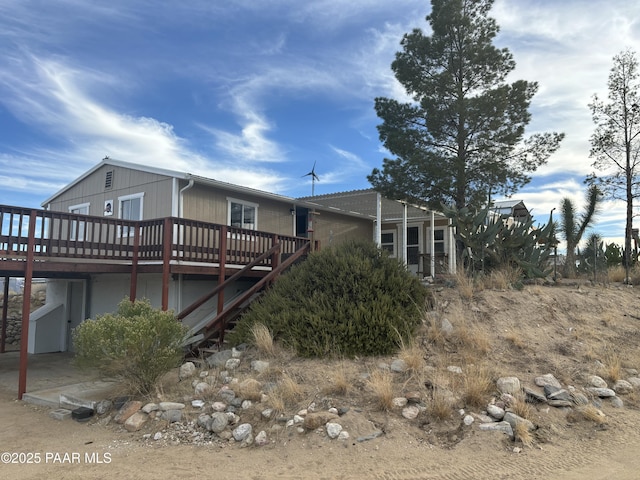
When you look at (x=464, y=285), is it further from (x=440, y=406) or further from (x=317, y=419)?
(x=317, y=419)

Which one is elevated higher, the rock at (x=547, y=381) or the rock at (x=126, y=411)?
the rock at (x=547, y=381)

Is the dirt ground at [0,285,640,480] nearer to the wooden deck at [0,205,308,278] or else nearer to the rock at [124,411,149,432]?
the rock at [124,411,149,432]

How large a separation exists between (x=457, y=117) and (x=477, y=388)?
993 centimetres

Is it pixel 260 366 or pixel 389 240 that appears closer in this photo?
pixel 260 366

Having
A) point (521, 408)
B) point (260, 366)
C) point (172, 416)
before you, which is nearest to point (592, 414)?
point (521, 408)

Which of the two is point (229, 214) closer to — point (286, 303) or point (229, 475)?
point (286, 303)

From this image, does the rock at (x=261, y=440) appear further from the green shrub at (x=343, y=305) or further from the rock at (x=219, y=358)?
the rock at (x=219, y=358)

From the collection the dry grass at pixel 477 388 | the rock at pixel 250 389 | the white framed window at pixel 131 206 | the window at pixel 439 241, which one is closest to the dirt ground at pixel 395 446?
the dry grass at pixel 477 388

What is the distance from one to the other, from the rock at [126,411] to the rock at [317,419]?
2398 mm

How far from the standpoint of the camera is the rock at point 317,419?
5293 mm

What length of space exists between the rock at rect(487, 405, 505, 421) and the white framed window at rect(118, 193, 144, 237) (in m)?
10.9

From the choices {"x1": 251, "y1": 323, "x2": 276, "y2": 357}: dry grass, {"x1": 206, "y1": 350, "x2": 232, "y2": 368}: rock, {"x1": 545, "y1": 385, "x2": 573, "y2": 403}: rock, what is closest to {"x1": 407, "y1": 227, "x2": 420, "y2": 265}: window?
{"x1": 251, "y1": 323, "x2": 276, "y2": 357}: dry grass

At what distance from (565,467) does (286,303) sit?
203 inches

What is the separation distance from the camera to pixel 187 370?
24.3 ft
